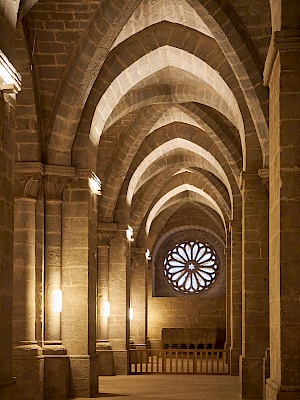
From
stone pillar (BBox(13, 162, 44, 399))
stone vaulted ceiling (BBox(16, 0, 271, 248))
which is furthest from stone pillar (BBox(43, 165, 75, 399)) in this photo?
stone vaulted ceiling (BBox(16, 0, 271, 248))

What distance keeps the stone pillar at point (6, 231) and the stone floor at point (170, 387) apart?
6.02 metres

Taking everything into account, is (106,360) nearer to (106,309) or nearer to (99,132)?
(106,309)

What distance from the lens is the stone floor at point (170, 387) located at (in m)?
15.1

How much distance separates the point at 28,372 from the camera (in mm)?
13898

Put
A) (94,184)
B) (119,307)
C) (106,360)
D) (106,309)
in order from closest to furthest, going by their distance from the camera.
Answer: (94,184)
(106,309)
(106,360)
(119,307)

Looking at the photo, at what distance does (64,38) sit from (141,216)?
12381mm

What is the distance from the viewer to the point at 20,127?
1451 centimetres

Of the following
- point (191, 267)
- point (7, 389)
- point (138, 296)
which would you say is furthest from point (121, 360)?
point (191, 267)

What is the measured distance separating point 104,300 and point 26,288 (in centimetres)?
684

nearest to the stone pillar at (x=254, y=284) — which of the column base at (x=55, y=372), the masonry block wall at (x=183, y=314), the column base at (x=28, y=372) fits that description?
the column base at (x=55, y=372)

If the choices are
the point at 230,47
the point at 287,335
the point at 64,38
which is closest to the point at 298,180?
the point at 287,335

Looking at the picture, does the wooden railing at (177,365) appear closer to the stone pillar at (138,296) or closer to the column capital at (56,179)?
the stone pillar at (138,296)

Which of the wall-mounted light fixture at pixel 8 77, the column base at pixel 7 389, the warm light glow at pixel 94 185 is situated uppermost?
the wall-mounted light fixture at pixel 8 77

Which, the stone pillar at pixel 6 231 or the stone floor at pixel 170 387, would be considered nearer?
the stone pillar at pixel 6 231
